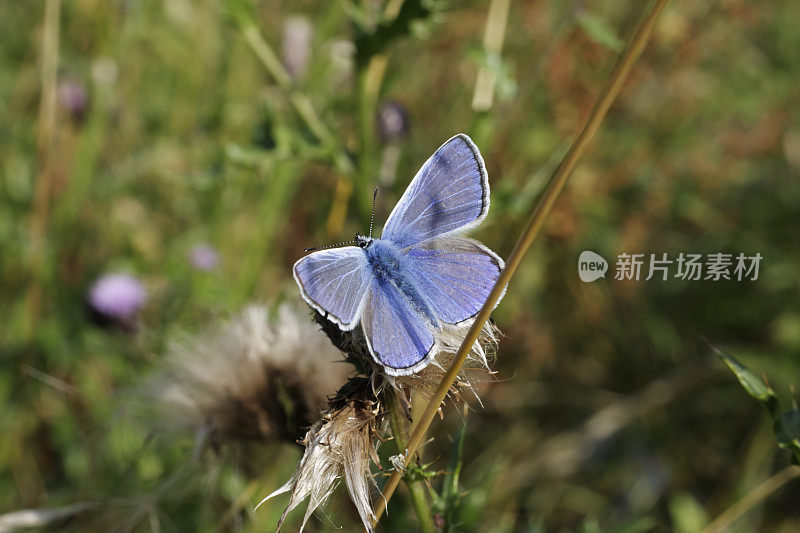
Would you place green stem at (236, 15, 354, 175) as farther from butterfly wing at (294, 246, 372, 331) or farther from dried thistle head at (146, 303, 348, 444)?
butterfly wing at (294, 246, 372, 331)

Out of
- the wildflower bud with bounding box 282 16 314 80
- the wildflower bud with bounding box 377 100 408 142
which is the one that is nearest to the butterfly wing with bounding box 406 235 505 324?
the wildflower bud with bounding box 377 100 408 142

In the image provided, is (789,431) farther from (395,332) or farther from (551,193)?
(395,332)

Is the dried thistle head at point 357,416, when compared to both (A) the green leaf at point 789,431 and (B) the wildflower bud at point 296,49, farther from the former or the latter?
(B) the wildflower bud at point 296,49

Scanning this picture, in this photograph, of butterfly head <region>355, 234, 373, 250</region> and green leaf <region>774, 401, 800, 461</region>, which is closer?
green leaf <region>774, 401, 800, 461</region>

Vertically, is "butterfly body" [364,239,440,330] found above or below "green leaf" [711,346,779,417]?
above

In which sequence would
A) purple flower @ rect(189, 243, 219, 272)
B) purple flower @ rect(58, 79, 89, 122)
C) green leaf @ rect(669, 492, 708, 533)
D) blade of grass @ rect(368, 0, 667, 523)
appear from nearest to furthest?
blade of grass @ rect(368, 0, 667, 523), green leaf @ rect(669, 492, 708, 533), purple flower @ rect(189, 243, 219, 272), purple flower @ rect(58, 79, 89, 122)

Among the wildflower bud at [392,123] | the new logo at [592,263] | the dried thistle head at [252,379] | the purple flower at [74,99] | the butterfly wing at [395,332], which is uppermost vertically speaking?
the butterfly wing at [395,332]

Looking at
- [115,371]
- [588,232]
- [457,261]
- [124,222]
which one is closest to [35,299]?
[115,371]

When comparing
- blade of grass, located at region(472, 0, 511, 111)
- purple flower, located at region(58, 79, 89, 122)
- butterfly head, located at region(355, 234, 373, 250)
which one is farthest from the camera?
purple flower, located at region(58, 79, 89, 122)

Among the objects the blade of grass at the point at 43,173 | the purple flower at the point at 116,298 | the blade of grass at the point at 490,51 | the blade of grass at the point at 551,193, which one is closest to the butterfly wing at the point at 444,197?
the blade of grass at the point at 551,193
